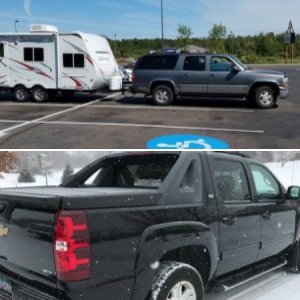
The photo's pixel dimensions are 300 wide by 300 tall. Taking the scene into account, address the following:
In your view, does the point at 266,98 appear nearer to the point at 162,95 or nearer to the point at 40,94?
the point at 162,95

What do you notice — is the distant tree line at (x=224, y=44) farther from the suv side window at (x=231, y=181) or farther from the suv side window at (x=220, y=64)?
the suv side window at (x=231, y=181)

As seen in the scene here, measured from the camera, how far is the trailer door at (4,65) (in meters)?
16.9

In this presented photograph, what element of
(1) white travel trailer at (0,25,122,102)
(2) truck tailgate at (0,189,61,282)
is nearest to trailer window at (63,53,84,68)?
(1) white travel trailer at (0,25,122,102)

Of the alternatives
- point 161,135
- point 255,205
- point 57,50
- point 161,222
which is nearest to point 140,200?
point 161,222

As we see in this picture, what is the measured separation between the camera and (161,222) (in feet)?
11.6

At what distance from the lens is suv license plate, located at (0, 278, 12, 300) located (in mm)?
3602

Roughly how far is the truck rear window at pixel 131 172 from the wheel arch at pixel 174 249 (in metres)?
0.57

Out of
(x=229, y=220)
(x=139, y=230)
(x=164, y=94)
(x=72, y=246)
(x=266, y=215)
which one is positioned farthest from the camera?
(x=164, y=94)

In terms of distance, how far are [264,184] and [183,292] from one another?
6.71ft

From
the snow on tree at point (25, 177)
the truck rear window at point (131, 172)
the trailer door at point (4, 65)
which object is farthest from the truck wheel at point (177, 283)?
the trailer door at point (4, 65)

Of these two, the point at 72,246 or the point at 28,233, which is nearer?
the point at 72,246

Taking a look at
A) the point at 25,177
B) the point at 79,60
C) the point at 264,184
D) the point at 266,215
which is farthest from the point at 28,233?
the point at 79,60

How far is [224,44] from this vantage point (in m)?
68.0

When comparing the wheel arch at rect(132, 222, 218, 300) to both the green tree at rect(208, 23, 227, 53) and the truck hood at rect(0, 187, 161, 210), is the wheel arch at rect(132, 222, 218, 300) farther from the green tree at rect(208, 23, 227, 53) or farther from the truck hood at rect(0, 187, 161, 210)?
the green tree at rect(208, 23, 227, 53)
